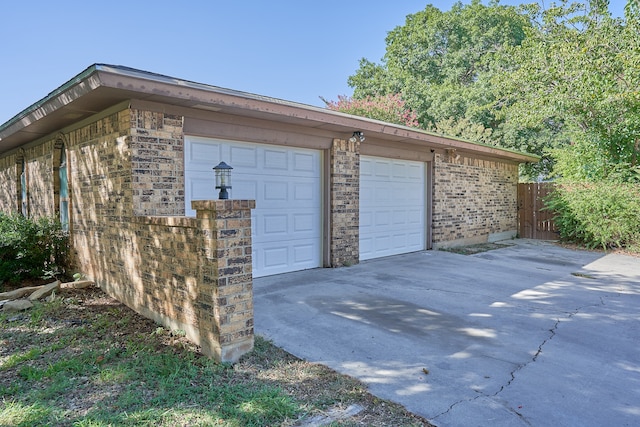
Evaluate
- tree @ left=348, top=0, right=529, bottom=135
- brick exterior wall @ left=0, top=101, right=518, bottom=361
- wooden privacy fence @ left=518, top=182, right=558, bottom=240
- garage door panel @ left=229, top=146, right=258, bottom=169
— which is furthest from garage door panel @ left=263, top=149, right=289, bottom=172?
tree @ left=348, top=0, right=529, bottom=135

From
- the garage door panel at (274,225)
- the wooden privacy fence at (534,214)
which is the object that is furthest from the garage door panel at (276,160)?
the wooden privacy fence at (534,214)

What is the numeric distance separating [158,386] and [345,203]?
16.3 feet

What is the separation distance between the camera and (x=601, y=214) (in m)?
10.2

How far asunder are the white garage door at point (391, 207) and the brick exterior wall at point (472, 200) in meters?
0.51

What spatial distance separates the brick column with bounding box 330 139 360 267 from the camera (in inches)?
277

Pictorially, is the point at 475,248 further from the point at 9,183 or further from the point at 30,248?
the point at 9,183

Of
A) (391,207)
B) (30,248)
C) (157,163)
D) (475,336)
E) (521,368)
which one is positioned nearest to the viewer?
(521,368)

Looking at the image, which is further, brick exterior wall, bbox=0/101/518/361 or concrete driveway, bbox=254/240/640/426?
brick exterior wall, bbox=0/101/518/361

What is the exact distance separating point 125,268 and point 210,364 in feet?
7.63

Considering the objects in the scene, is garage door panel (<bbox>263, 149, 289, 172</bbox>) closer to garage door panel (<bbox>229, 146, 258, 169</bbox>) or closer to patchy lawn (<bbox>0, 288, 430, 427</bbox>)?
garage door panel (<bbox>229, 146, 258, 169</bbox>)

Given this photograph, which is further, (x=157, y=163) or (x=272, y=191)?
(x=272, y=191)

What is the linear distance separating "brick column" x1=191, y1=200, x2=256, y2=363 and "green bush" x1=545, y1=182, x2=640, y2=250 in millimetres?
10609

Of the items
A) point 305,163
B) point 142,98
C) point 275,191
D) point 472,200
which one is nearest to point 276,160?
point 275,191

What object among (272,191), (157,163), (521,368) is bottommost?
(521,368)
